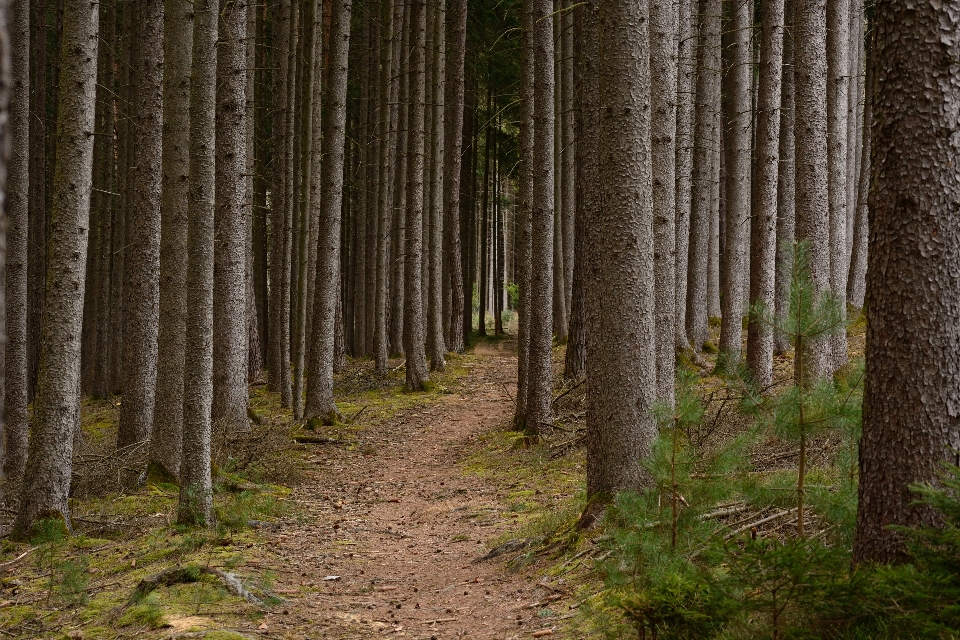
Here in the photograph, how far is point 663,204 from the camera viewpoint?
7996 mm

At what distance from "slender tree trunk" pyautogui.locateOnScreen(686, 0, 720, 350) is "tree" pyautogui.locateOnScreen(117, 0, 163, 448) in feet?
30.7

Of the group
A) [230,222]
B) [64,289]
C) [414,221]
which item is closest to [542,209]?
[230,222]

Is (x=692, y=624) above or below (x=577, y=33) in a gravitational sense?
below

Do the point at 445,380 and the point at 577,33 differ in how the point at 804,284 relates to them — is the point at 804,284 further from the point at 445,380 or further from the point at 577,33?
the point at 445,380

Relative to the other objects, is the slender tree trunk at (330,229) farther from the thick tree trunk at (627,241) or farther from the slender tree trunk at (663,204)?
the thick tree trunk at (627,241)

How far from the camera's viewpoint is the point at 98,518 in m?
8.66

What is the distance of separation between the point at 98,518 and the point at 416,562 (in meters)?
3.40

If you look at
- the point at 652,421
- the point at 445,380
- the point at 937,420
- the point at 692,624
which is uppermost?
the point at 937,420

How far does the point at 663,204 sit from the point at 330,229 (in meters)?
8.14

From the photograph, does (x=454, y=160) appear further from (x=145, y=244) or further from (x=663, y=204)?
(x=663, y=204)

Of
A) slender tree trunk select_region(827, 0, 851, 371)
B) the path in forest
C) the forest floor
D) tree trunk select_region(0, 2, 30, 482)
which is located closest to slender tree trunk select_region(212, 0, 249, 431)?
the forest floor

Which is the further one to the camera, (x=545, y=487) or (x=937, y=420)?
(x=545, y=487)

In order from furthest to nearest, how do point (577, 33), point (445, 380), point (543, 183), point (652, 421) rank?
point (445, 380) < point (577, 33) < point (543, 183) < point (652, 421)

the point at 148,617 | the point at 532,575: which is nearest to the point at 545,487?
the point at 532,575
